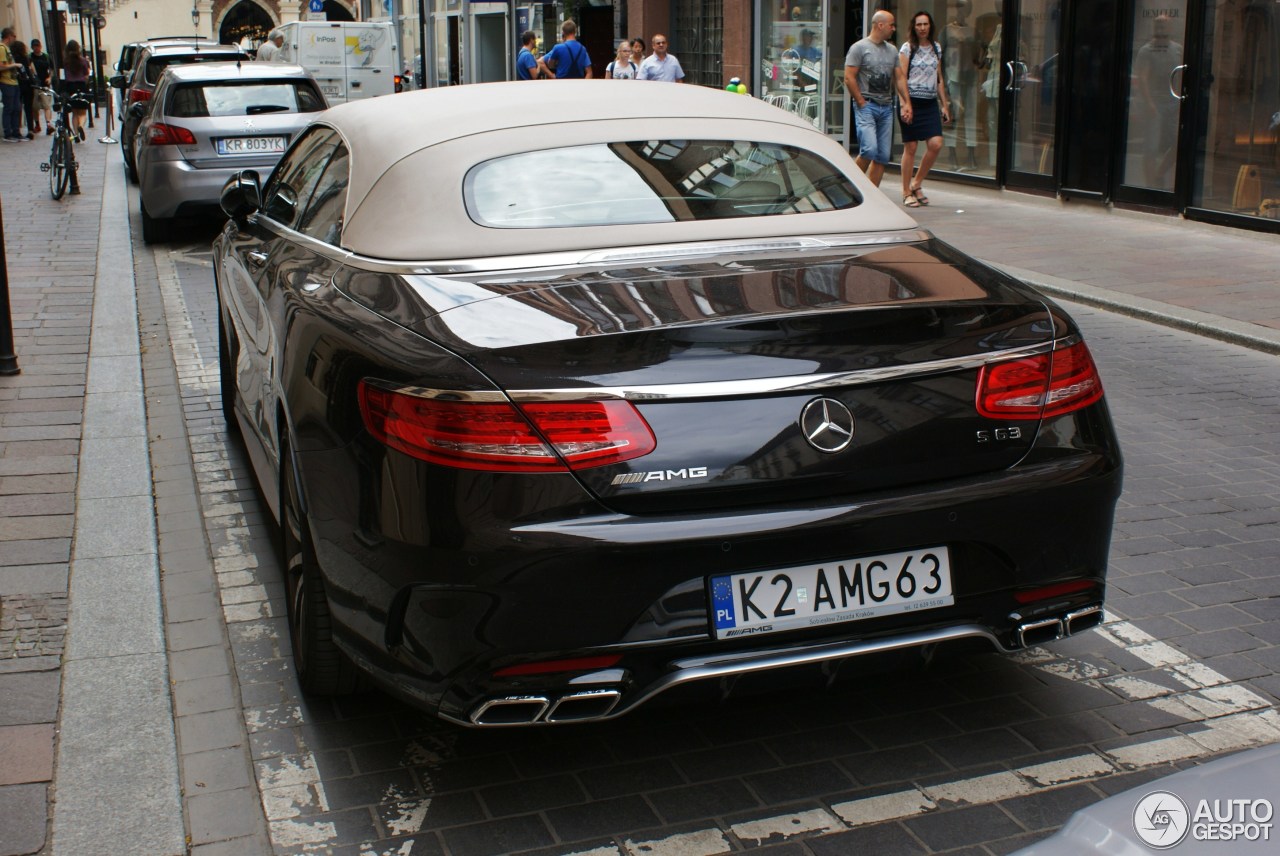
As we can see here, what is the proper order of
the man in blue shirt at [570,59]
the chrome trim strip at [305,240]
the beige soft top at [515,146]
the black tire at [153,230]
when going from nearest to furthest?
the beige soft top at [515,146] < the chrome trim strip at [305,240] < the black tire at [153,230] < the man in blue shirt at [570,59]

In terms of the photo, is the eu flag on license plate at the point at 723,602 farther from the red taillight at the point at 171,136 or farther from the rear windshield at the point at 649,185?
the red taillight at the point at 171,136

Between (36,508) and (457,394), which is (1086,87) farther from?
(457,394)

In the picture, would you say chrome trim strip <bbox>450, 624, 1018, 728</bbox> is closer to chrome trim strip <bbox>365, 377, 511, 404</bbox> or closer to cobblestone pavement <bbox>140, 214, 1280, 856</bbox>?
cobblestone pavement <bbox>140, 214, 1280, 856</bbox>

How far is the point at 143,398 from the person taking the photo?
739cm

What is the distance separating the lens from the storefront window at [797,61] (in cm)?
2167

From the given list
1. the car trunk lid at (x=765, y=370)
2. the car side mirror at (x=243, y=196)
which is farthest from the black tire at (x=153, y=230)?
the car trunk lid at (x=765, y=370)

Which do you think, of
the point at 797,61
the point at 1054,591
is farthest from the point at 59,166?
the point at 1054,591

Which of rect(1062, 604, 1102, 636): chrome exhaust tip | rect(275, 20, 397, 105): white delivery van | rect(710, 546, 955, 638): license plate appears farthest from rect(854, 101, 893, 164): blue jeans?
rect(275, 20, 397, 105): white delivery van

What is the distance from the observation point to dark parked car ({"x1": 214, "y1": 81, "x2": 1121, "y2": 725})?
3008 mm

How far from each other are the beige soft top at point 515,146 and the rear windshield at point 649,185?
45 mm

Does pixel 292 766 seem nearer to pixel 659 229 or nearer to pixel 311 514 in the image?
pixel 311 514

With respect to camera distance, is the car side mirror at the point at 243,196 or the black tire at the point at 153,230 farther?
the black tire at the point at 153,230

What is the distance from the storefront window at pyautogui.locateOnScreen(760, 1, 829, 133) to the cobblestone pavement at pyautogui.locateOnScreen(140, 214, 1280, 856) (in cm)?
1759

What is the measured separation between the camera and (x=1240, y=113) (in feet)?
42.3
